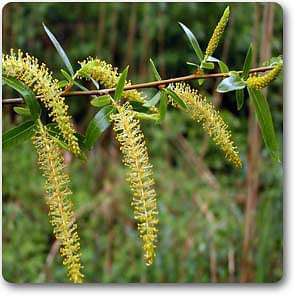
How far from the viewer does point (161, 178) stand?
2.35m

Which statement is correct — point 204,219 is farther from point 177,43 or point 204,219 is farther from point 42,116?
point 42,116

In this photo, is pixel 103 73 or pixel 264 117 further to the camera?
pixel 264 117

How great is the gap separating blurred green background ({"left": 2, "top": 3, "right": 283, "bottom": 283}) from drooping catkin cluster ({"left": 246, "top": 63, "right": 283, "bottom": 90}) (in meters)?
0.85

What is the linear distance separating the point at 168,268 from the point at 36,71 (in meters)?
1.18

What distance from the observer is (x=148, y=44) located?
2.41 metres

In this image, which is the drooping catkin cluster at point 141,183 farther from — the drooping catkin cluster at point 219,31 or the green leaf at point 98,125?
the drooping catkin cluster at point 219,31

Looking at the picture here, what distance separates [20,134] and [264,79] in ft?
1.23

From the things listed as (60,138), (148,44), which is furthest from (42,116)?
(148,44)

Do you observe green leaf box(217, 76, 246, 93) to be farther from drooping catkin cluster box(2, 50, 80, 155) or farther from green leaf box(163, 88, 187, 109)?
drooping catkin cluster box(2, 50, 80, 155)

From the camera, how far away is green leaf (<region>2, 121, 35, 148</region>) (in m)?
1.03

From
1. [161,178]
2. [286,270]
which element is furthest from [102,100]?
[161,178]

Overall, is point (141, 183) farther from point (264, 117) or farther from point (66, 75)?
point (264, 117)

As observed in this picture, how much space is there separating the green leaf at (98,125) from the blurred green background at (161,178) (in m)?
0.93
